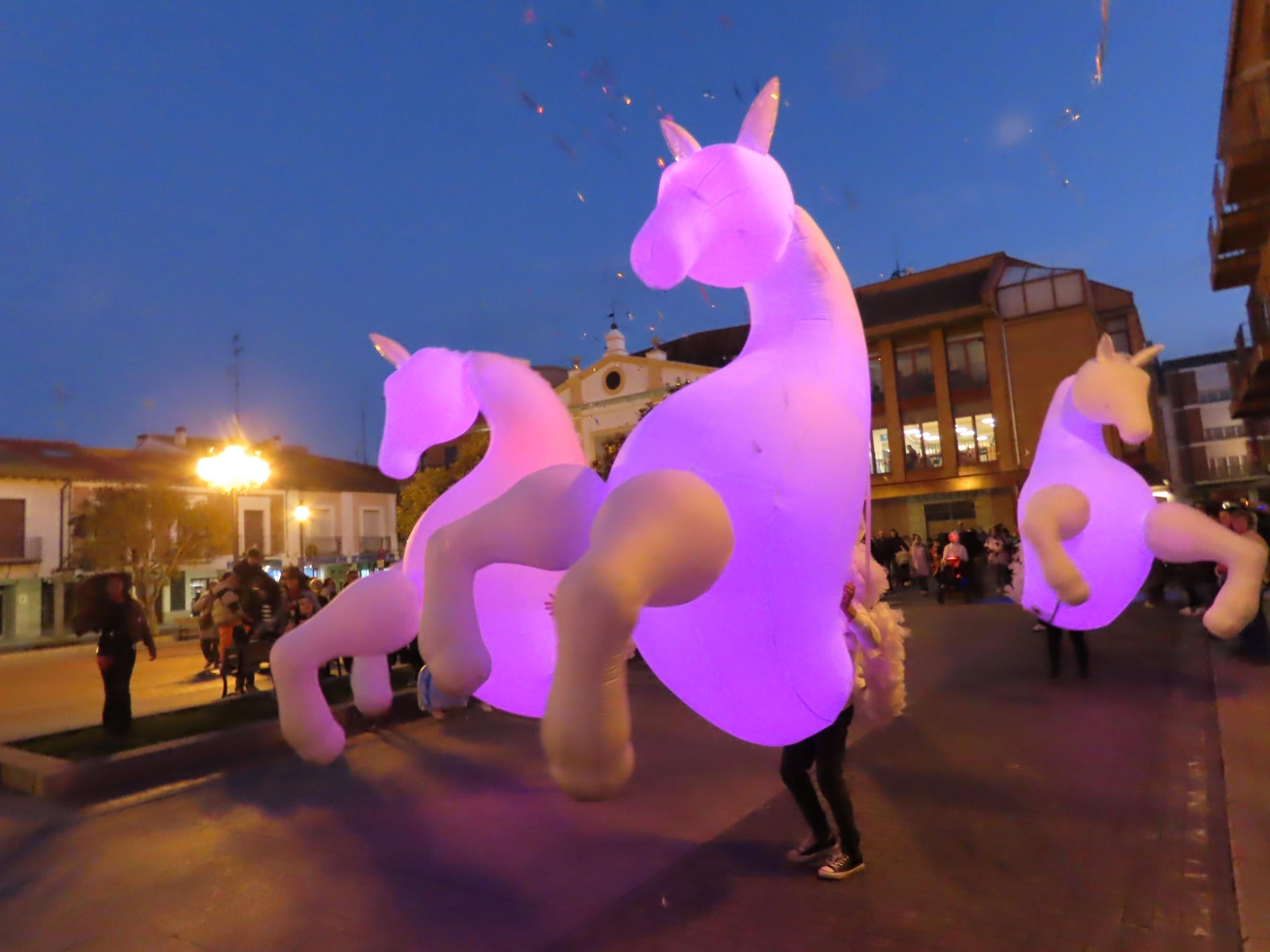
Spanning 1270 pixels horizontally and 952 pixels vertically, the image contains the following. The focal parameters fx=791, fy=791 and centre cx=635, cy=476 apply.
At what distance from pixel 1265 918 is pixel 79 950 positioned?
209 inches

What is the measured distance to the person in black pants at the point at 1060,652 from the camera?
8.48 m

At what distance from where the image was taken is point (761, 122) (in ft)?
9.04

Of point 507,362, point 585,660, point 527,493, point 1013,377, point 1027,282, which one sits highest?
point 1027,282

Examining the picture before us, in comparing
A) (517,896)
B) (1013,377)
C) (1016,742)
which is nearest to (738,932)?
(517,896)

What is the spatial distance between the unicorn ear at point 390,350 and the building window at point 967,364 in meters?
28.2

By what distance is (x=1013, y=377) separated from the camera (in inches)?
1093

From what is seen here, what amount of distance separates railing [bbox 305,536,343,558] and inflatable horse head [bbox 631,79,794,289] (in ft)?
114

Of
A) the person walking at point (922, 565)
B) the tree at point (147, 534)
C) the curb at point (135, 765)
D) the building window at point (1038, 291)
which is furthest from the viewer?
the building window at point (1038, 291)

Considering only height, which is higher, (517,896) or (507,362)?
(507,362)

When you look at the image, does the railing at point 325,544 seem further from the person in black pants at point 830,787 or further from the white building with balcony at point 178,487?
the person in black pants at point 830,787

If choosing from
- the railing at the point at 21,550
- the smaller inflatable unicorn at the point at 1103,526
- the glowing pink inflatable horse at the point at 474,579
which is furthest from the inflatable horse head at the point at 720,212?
the railing at the point at 21,550

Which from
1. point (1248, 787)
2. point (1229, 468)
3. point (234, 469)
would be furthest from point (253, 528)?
point (1229, 468)

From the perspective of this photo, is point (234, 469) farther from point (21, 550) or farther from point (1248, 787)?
point (21, 550)

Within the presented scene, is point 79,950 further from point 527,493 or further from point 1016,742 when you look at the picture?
point 1016,742
